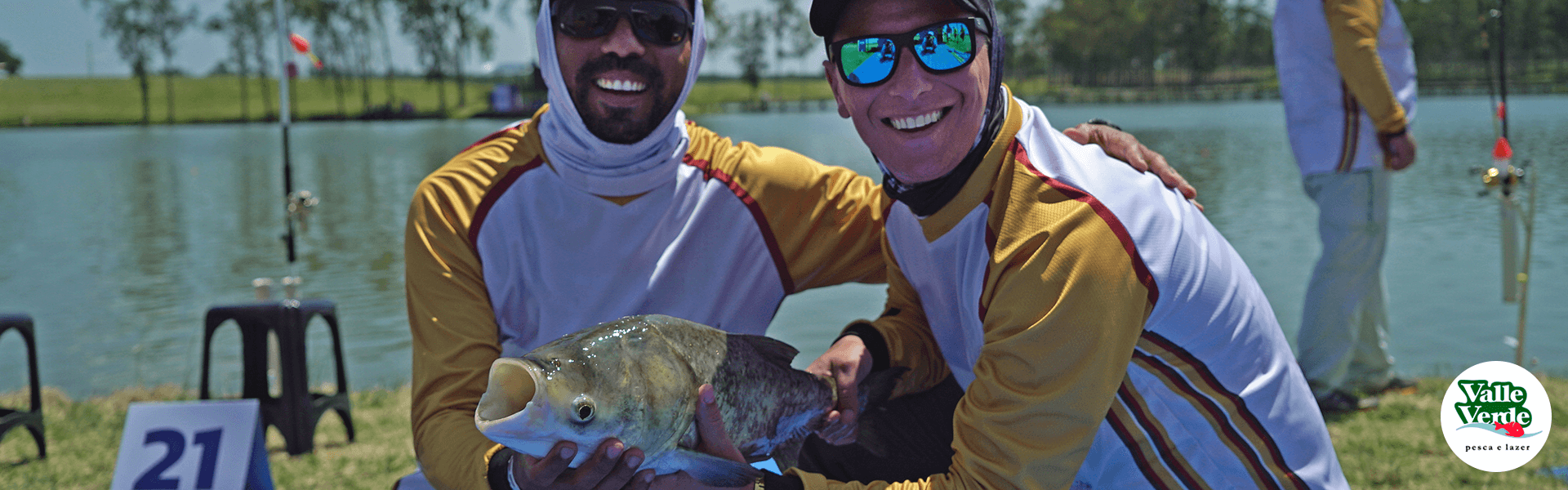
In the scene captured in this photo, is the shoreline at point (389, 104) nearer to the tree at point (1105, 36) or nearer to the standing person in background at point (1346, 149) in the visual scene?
the tree at point (1105, 36)

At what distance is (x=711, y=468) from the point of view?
1.92m

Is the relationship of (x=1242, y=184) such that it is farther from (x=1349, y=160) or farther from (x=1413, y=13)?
(x=1413, y=13)

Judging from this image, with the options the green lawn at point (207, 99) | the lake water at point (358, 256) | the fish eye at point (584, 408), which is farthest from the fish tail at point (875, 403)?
the green lawn at point (207, 99)

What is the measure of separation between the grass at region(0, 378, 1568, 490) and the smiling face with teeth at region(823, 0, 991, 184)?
10.1 feet

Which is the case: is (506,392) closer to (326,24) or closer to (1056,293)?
(1056,293)

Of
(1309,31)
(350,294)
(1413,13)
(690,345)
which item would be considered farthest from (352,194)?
(1413,13)

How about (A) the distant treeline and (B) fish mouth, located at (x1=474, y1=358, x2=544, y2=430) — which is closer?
(B) fish mouth, located at (x1=474, y1=358, x2=544, y2=430)

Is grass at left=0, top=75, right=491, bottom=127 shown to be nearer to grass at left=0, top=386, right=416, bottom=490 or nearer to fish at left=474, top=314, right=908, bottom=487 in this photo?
grass at left=0, top=386, right=416, bottom=490

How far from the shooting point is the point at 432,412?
2.53 metres

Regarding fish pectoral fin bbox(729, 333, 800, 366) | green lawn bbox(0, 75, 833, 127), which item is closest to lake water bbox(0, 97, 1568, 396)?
fish pectoral fin bbox(729, 333, 800, 366)

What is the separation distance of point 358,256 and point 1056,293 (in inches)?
524

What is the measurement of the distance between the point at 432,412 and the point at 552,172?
0.73 m

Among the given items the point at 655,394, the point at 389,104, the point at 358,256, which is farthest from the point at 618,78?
the point at 389,104

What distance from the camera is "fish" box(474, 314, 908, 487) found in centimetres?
163
